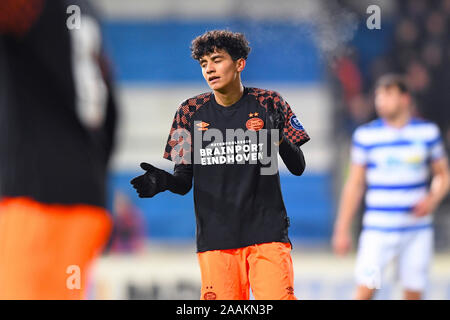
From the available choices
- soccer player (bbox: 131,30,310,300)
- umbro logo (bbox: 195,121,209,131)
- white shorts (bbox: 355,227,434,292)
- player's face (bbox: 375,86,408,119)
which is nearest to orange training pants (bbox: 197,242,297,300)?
soccer player (bbox: 131,30,310,300)

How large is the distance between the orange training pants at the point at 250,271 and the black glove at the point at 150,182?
0.29 m

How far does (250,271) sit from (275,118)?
20.5 inches

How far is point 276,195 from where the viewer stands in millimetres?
2578

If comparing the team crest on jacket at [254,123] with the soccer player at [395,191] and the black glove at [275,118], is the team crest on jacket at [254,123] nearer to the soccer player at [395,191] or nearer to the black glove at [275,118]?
the black glove at [275,118]

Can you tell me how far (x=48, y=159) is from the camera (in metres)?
2.80

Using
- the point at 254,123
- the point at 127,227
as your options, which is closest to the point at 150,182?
the point at 254,123

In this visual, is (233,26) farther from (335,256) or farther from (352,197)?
(352,197)

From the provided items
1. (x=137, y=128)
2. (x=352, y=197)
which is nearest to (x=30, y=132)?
(x=352, y=197)

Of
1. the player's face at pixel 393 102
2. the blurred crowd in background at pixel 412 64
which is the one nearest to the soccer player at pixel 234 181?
the player's face at pixel 393 102

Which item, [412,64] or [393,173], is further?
[412,64]

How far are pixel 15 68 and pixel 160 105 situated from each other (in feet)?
26.1

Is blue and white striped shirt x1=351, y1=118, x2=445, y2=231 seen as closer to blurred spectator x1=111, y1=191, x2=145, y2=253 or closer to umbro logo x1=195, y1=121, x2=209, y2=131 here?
umbro logo x1=195, y1=121, x2=209, y2=131

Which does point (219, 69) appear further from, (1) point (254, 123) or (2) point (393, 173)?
(2) point (393, 173)

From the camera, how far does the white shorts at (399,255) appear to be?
17.3ft
